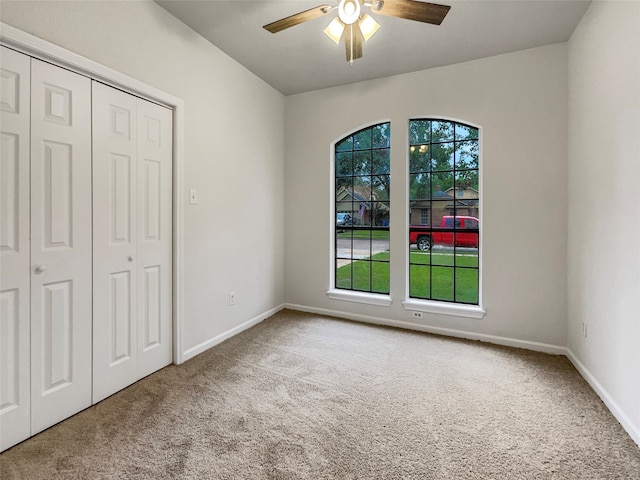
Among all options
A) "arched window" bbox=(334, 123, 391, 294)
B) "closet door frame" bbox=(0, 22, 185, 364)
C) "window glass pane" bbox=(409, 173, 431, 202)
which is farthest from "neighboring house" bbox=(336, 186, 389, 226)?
"closet door frame" bbox=(0, 22, 185, 364)

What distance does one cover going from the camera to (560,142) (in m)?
2.71

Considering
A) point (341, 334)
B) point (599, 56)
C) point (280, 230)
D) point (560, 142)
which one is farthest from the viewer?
point (280, 230)

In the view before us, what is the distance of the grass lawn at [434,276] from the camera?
324cm

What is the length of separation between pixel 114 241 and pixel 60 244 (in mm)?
315

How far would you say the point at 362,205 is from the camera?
3.74 meters

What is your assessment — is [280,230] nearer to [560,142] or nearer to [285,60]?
[285,60]

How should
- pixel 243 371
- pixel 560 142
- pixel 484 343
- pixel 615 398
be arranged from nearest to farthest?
pixel 615 398 → pixel 243 371 → pixel 560 142 → pixel 484 343

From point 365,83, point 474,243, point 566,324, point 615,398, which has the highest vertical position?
point 365,83

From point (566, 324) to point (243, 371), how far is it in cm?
286

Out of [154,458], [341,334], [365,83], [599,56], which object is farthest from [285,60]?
[154,458]

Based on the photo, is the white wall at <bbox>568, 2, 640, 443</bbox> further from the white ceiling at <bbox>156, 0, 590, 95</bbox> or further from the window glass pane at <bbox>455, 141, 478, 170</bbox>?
the window glass pane at <bbox>455, 141, 478, 170</bbox>

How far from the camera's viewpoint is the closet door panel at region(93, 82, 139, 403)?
1959 mm

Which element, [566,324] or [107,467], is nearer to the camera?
[107,467]

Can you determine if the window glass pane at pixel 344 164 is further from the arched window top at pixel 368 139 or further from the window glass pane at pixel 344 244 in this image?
the window glass pane at pixel 344 244
